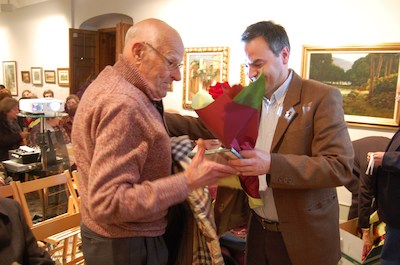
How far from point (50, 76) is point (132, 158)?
8.06 meters

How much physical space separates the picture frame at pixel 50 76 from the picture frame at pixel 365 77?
6.28 meters

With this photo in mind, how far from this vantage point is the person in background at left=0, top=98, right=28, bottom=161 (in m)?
4.47

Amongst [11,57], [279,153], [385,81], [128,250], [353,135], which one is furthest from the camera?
[11,57]

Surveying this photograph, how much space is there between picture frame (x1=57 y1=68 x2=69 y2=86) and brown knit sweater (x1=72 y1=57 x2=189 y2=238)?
7164mm

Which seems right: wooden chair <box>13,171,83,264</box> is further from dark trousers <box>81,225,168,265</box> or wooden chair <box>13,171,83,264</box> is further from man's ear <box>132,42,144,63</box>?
man's ear <box>132,42,144,63</box>

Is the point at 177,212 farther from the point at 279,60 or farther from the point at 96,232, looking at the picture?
the point at 279,60

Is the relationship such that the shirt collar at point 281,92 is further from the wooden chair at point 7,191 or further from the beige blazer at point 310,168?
the wooden chair at point 7,191

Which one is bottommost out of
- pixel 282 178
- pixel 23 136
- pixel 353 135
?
pixel 23 136

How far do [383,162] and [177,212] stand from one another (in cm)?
167

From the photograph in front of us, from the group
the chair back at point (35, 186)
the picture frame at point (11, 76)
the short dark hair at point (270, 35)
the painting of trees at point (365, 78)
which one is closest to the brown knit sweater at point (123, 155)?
the short dark hair at point (270, 35)

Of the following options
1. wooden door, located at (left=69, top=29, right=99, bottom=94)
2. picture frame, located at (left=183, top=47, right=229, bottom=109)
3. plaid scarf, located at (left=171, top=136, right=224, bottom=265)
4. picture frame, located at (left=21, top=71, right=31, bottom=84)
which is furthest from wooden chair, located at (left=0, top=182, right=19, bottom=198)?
picture frame, located at (left=21, top=71, right=31, bottom=84)

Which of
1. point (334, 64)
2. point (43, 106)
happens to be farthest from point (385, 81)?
point (43, 106)

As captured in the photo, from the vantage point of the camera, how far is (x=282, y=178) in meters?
1.27

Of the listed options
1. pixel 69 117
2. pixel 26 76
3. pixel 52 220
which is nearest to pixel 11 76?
pixel 26 76
